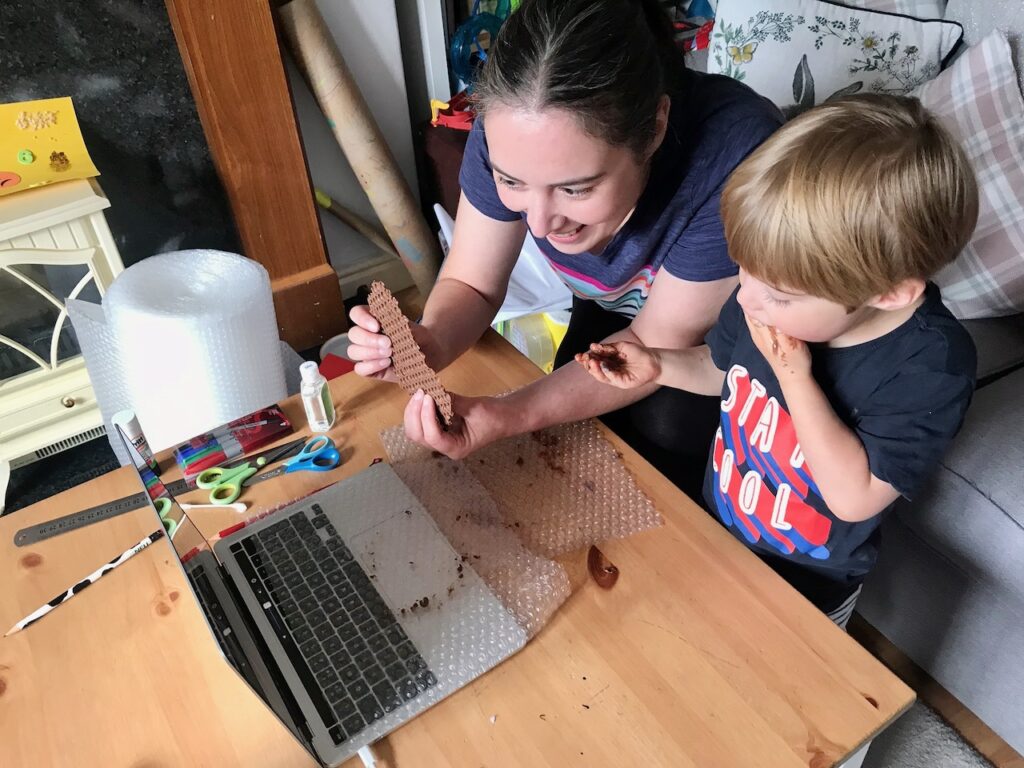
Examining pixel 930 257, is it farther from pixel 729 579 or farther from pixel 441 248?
pixel 441 248

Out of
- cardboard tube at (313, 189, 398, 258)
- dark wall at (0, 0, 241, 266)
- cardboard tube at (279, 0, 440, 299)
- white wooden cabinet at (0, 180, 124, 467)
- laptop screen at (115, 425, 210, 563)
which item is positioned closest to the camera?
laptop screen at (115, 425, 210, 563)

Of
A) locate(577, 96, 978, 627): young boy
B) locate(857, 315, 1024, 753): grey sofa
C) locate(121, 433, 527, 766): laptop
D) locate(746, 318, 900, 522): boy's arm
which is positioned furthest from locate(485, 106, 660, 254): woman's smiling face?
locate(857, 315, 1024, 753): grey sofa

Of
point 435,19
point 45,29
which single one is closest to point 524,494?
point 45,29

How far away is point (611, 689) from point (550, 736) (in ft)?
0.25

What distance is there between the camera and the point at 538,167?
0.86 meters

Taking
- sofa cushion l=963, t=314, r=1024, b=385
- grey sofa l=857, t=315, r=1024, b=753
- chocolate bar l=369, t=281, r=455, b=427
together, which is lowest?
grey sofa l=857, t=315, r=1024, b=753

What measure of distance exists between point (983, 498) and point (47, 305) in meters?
1.79

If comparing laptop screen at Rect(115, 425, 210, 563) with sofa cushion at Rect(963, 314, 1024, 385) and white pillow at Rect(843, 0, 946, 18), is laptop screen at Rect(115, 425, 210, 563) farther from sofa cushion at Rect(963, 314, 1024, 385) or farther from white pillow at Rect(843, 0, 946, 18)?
white pillow at Rect(843, 0, 946, 18)

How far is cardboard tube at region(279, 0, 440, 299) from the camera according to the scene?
1804 mm

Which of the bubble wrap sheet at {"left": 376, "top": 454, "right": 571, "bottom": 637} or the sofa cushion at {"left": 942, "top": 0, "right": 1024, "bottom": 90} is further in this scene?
the sofa cushion at {"left": 942, "top": 0, "right": 1024, "bottom": 90}

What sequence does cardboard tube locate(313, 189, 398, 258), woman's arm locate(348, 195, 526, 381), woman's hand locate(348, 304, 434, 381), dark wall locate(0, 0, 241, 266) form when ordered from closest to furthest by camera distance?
woman's hand locate(348, 304, 434, 381) → woman's arm locate(348, 195, 526, 381) → dark wall locate(0, 0, 241, 266) → cardboard tube locate(313, 189, 398, 258)

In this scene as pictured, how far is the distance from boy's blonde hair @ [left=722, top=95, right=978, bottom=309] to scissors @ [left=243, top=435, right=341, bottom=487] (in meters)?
0.59

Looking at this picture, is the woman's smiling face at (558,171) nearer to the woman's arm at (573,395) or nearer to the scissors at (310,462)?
the woman's arm at (573,395)

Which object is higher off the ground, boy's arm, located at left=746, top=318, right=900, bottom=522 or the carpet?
boy's arm, located at left=746, top=318, right=900, bottom=522
